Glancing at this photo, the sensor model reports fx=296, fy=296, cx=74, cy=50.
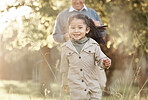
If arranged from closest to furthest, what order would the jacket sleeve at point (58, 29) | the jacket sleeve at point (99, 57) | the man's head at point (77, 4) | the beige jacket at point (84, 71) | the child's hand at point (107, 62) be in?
1. the child's hand at point (107, 62)
2. the jacket sleeve at point (99, 57)
3. the beige jacket at point (84, 71)
4. the man's head at point (77, 4)
5. the jacket sleeve at point (58, 29)

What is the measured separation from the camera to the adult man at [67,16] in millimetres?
4555

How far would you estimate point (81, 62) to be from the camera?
3582 mm

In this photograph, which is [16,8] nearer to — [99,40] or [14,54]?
[99,40]

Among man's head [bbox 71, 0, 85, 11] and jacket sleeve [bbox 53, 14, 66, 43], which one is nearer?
man's head [bbox 71, 0, 85, 11]

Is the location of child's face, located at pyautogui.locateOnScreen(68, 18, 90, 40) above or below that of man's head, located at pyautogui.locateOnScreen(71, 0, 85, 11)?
below

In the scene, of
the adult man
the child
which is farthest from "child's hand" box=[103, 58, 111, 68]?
the adult man

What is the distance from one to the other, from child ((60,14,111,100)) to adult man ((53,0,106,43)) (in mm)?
832

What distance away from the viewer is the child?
3.58 meters

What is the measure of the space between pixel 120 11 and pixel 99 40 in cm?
569

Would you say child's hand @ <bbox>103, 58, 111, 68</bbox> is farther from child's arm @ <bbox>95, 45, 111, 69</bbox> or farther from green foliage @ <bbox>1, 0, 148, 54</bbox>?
green foliage @ <bbox>1, 0, 148, 54</bbox>

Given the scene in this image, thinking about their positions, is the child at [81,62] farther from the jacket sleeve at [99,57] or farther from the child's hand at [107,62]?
the child's hand at [107,62]

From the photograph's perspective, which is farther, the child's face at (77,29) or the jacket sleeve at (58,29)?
the jacket sleeve at (58,29)

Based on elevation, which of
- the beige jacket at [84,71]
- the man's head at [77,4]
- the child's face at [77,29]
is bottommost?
the beige jacket at [84,71]

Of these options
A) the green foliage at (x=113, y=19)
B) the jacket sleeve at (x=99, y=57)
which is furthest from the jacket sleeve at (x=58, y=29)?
the green foliage at (x=113, y=19)
